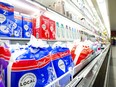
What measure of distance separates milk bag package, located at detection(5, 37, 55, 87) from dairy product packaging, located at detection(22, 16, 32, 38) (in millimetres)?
351

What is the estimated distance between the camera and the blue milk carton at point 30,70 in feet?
1.85

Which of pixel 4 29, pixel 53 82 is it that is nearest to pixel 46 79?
pixel 53 82

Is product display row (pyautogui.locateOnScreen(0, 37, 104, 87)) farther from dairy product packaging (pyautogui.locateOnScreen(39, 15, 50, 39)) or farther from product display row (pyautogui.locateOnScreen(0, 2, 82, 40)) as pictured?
dairy product packaging (pyautogui.locateOnScreen(39, 15, 50, 39))

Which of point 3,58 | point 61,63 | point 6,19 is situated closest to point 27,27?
point 6,19

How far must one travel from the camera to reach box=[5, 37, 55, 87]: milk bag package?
56 centimetres

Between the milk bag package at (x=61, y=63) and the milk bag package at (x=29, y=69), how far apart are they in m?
0.11

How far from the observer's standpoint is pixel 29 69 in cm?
61

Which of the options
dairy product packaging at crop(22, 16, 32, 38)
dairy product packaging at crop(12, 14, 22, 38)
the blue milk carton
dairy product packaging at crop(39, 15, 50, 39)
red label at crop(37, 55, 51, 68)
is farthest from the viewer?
dairy product packaging at crop(39, 15, 50, 39)

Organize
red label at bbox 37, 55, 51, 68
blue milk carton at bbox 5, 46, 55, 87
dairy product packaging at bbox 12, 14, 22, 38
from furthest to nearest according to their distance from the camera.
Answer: dairy product packaging at bbox 12, 14, 22, 38 → red label at bbox 37, 55, 51, 68 → blue milk carton at bbox 5, 46, 55, 87

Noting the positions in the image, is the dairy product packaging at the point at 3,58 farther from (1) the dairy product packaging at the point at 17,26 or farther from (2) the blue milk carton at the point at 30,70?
(1) the dairy product packaging at the point at 17,26

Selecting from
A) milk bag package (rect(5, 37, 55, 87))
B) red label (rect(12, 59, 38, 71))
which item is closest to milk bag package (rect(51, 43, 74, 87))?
milk bag package (rect(5, 37, 55, 87))

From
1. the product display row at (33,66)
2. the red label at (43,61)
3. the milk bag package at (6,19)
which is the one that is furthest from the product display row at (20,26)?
the red label at (43,61)

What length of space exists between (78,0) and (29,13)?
1.52 metres

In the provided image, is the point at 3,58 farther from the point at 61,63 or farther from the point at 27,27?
the point at 27,27
